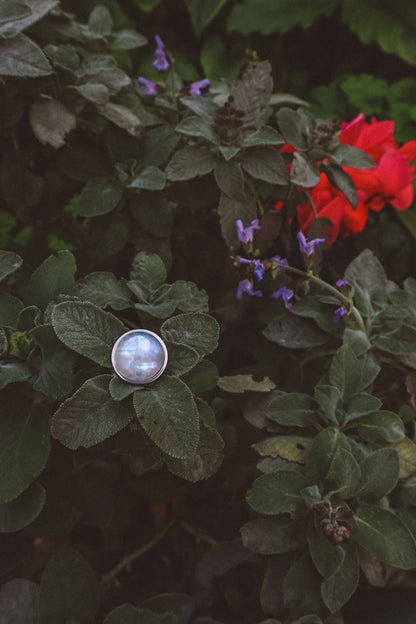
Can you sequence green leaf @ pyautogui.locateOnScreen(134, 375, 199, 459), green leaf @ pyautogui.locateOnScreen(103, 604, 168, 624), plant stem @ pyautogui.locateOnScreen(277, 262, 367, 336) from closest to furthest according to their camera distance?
green leaf @ pyautogui.locateOnScreen(134, 375, 199, 459), green leaf @ pyautogui.locateOnScreen(103, 604, 168, 624), plant stem @ pyautogui.locateOnScreen(277, 262, 367, 336)

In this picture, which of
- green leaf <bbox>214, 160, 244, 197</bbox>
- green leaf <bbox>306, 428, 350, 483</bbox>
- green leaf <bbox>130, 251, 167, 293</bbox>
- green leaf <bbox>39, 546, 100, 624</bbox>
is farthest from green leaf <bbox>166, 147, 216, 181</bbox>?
green leaf <bbox>39, 546, 100, 624</bbox>

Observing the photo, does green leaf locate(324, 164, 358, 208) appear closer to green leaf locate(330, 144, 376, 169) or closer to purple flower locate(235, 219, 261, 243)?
green leaf locate(330, 144, 376, 169)

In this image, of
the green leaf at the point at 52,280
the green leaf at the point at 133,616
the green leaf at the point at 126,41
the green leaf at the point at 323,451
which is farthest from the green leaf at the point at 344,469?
the green leaf at the point at 126,41

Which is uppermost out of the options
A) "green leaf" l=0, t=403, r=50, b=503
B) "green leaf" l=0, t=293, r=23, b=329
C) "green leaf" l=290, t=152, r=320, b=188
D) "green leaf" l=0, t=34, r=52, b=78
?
"green leaf" l=0, t=34, r=52, b=78

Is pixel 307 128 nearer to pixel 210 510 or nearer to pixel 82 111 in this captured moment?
pixel 82 111

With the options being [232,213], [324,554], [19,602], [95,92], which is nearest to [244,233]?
[232,213]

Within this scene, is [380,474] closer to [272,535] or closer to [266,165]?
[272,535]

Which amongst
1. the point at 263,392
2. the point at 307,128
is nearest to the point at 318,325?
the point at 263,392
